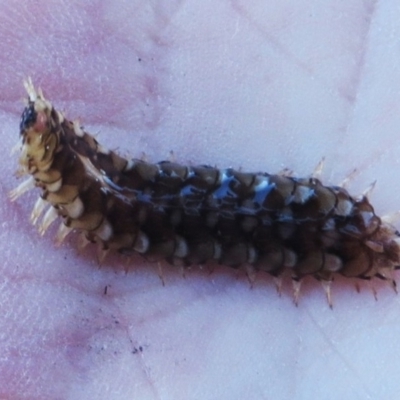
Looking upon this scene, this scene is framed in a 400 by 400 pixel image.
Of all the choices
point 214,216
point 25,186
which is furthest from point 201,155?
point 25,186

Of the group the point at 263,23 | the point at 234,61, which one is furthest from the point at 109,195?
the point at 263,23

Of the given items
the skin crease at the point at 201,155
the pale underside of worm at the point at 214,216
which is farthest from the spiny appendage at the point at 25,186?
the skin crease at the point at 201,155

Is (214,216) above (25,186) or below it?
above

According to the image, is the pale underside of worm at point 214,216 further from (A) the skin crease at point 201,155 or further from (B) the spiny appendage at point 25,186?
(A) the skin crease at point 201,155

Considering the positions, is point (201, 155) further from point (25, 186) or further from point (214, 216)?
point (25, 186)

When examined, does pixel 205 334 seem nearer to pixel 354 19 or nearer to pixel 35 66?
pixel 35 66
